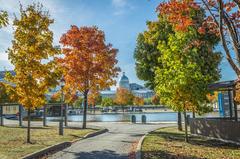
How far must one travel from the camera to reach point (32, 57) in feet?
53.4

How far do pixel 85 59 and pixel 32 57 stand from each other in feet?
31.0

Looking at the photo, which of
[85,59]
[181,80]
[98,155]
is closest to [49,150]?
[98,155]

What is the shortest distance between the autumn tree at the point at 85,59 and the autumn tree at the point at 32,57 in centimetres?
864

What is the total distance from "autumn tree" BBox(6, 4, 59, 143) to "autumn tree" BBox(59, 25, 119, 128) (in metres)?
8.64

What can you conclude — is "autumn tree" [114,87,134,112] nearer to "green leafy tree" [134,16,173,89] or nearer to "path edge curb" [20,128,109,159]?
"green leafy tree" [134,16,173,89]

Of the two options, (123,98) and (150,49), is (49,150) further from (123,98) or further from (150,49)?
(123,98)

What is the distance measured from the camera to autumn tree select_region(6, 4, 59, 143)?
15977 millimetres

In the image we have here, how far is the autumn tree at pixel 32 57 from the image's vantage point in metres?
16.0

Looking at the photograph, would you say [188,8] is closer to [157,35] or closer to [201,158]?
[201,158]

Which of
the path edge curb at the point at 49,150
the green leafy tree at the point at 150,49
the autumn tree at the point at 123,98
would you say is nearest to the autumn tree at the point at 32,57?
the path edge curb at the point at 49,150

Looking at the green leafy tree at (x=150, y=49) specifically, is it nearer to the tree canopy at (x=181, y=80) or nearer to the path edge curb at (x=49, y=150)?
the tree canopy at (x=181, y=80)

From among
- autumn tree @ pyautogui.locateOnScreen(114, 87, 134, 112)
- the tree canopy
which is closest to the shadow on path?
the tree canopy

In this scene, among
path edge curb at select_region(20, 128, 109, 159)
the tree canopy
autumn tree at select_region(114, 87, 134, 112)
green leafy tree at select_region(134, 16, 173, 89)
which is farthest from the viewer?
autumn tree at select_region(114, 87, 134, 112)

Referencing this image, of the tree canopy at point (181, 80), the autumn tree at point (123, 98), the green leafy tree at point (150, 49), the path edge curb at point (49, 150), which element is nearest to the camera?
the path edge curb at point (49, 150)
